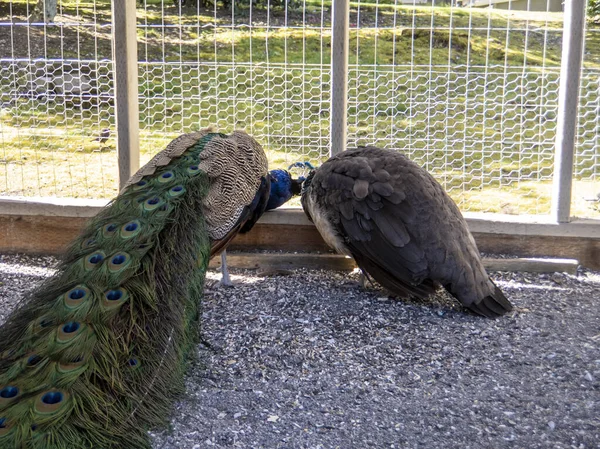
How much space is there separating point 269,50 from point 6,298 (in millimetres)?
2714

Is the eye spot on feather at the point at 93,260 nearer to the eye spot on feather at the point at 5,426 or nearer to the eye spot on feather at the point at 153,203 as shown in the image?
the eye spot on feather at the point at 153,203

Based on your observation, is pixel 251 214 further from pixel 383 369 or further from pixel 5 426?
pixel 5 426

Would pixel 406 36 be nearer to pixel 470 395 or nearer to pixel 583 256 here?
pixel 583 256

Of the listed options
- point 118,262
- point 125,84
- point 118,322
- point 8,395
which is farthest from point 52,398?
point 125,84

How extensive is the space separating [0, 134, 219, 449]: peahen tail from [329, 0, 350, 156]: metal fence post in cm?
165

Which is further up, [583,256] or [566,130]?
[566,130]

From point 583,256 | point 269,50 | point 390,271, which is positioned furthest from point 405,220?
point 269,50

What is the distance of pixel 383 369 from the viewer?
153 inches

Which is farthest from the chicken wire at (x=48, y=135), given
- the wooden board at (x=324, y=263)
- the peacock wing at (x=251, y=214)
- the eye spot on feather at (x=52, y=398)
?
the eye spot on feather at (x=52, y=398)

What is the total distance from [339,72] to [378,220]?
124 centimetres

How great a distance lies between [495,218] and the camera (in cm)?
552

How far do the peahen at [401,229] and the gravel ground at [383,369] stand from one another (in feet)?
0.59

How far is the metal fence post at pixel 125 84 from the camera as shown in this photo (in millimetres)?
5426

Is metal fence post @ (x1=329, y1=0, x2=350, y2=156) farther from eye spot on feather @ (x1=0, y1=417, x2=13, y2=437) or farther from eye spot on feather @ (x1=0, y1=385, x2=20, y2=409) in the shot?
eye spot on feather @ (x1=0, y1=417, x2=13, y2=437)
